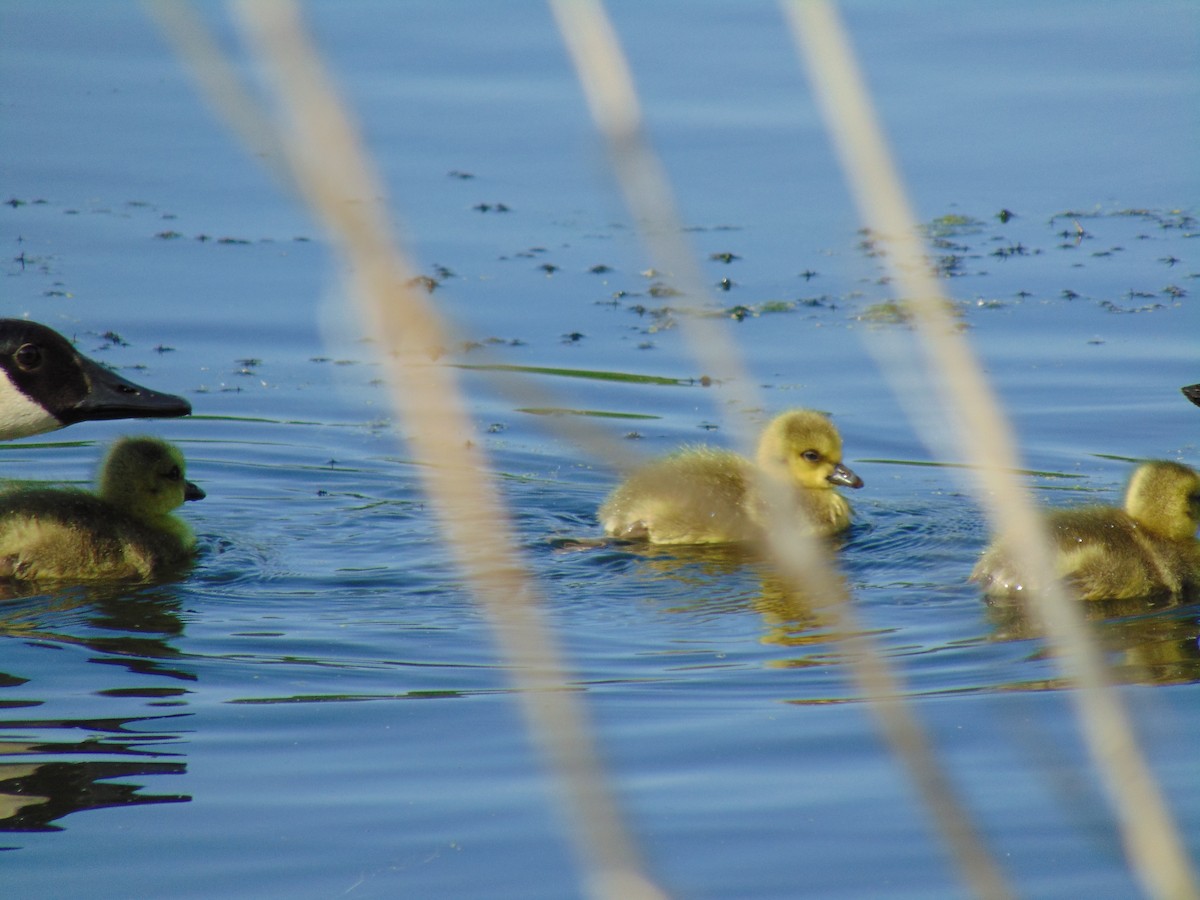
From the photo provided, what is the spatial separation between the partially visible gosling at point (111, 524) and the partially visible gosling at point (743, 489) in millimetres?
1590

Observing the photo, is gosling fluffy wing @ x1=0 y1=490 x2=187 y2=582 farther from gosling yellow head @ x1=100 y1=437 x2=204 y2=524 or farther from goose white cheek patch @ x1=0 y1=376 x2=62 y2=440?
goose white cheek patch @ x1=0 y1=376 x2=62 y2=440

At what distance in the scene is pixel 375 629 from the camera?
17.7 ft

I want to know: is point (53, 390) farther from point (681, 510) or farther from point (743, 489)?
point (743, 489)

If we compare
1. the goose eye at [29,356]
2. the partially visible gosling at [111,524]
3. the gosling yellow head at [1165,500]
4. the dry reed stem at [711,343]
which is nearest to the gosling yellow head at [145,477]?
the partially visible gosling at [111,524]

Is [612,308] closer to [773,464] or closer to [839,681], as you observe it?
[773,464]

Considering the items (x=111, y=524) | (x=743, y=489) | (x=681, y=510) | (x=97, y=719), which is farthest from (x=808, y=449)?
(x=97, y=719)

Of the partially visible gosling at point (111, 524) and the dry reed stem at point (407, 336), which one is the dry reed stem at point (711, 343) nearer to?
the dry reed stem at point (407, 336)

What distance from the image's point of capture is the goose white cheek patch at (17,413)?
20.1ft

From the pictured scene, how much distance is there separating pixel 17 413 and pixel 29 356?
200 mm

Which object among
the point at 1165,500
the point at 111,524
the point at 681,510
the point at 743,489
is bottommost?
the point at 111,524

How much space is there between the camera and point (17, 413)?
6.13 meters

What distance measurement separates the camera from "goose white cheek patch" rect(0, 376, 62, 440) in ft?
20.1

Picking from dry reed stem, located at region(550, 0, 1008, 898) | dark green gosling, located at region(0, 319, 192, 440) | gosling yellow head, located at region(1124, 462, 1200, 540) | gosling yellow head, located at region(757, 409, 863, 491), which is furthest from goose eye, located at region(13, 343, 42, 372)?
dry reed stem, located at region(550, 0, 1008, 898)

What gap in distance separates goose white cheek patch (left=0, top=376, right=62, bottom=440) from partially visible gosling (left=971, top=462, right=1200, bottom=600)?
322 centimetres
